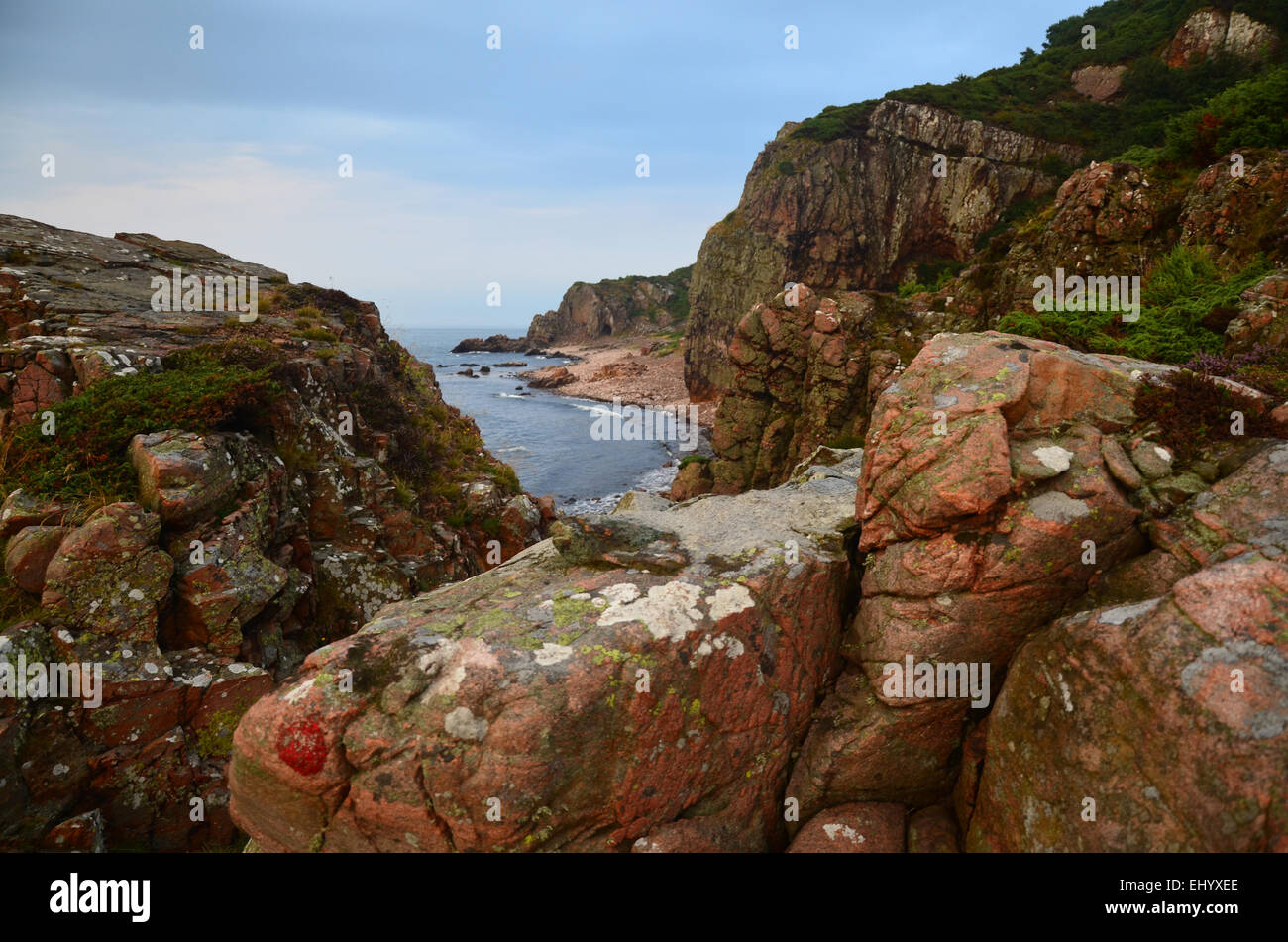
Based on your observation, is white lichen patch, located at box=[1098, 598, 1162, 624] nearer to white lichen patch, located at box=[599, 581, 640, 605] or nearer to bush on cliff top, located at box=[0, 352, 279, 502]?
white lichen patch, located at box=[599, 581, 640, 605]

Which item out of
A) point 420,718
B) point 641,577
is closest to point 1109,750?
point 641,577

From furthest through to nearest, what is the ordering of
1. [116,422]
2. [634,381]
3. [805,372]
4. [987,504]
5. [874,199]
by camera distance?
[634,381], [874,199], [805,372], [116,422], [987,504]

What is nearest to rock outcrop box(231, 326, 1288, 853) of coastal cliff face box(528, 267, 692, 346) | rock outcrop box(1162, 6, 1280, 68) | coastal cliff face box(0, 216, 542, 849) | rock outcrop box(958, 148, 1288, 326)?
coastal cliff face box(0, 216, 542, 849)

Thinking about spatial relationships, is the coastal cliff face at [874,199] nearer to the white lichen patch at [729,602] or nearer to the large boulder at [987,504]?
the large boulder at [987,504]

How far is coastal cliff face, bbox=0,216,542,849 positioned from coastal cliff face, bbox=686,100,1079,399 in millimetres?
51838

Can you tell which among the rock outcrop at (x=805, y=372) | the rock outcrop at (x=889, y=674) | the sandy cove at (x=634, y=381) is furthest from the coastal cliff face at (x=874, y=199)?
the rock outcrop at (x=889, y=674)

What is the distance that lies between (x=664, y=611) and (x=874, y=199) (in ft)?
197

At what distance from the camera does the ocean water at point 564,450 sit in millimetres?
37094

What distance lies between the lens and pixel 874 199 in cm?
5438

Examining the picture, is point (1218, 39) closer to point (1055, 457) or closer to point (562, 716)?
point (1055, 457)

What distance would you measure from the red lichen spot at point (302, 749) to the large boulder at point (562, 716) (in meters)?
0.01

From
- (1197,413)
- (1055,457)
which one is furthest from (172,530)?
(1197,413)

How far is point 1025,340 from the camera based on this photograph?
7070 millimetres

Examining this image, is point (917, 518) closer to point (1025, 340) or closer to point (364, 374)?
point (1025, 340)
